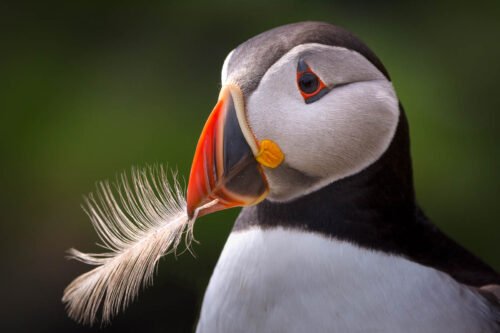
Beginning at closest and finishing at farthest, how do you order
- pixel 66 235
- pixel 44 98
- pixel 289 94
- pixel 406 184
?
pixel 289 94, pixel 406 184, pixel 66 235, pixel 44 98

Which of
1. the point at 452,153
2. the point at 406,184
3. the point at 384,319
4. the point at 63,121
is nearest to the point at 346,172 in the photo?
the point at 406,184

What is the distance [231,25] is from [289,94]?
1.80 m

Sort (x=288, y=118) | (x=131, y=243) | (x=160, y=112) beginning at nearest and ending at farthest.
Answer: (x=288, y=118) → (x=131, y=243) → (x=160, y=112)

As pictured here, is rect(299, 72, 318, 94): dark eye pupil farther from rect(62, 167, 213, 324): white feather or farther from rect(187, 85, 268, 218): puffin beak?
rect(62, 167, 213, 324): white feather

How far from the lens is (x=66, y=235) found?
2.68 metres

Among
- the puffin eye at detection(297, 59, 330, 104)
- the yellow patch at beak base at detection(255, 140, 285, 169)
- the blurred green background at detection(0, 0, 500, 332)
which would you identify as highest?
the puffin eye at detection(297, 59, 330, 104)

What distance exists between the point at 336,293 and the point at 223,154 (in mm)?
252

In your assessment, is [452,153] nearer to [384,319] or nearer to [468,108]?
[468,108]

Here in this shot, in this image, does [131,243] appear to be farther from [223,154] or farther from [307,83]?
[307,83]

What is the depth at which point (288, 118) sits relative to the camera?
1.20 meters

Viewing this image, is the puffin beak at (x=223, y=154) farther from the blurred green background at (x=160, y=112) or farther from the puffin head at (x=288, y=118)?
the blurred green background at (x=160, y=112)

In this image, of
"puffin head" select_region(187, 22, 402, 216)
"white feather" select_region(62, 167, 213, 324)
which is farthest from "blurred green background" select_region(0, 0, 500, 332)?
"puffin head" select_region(187, 22, 402, 216)

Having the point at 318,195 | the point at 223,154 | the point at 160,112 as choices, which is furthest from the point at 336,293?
the point at 160,112

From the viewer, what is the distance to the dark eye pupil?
1.21 metres
